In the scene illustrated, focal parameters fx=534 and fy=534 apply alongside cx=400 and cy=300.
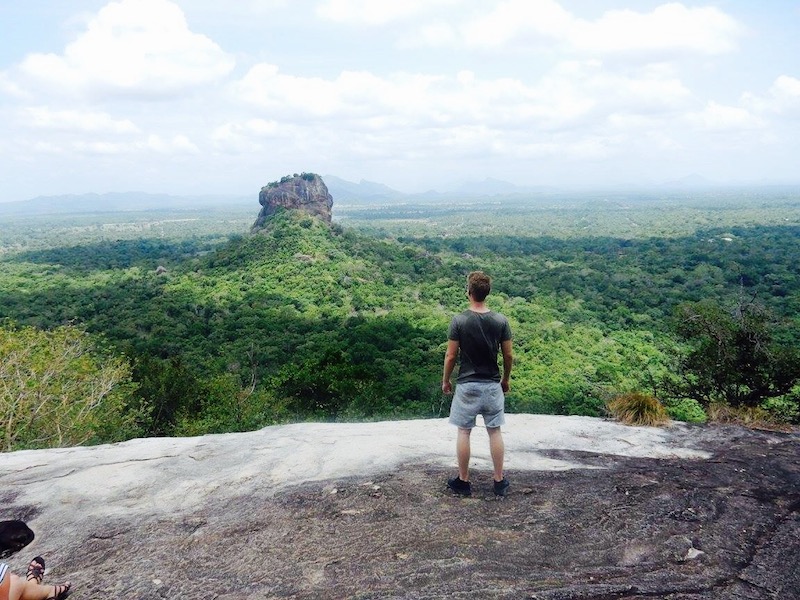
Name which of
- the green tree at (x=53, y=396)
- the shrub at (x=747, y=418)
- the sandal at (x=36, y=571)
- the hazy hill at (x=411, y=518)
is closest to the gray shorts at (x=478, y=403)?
the hazy hill at (x=411, y=518)

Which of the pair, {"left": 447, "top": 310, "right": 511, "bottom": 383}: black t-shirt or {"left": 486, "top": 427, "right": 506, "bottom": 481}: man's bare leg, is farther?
{"left": 486, "top": 427, "right": 506, "bottom": 481}: man's bare leg

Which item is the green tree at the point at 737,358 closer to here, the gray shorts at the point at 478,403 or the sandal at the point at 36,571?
the gray shorts at the point at 478,403

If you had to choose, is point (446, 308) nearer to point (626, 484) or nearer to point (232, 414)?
point (232, 414)

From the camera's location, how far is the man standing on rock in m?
4.70

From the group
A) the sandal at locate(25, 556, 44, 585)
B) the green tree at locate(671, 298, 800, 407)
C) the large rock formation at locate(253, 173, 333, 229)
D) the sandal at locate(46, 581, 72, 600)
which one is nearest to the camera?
the sandal at locate(46, 581, 72, 600)

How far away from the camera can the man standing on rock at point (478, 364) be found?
4695 mm

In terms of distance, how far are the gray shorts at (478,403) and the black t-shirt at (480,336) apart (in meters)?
0.12

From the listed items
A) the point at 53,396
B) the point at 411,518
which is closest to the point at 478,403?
the point at 411,518

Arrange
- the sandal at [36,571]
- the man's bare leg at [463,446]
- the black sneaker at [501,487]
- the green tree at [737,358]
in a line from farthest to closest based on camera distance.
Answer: the green tree at [737,358], the black sneaker at [501,487], the man's bare leg at [463,446], the sandal at [36,571]

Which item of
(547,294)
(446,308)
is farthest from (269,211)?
(547,294)

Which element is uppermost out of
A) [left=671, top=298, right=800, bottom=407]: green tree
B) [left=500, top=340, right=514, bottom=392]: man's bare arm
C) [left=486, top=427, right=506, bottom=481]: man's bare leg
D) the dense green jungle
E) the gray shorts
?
[left=500, top=340, right=514, bottom=392]: man's bare arm

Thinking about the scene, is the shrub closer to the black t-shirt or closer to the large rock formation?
the black t-shirt

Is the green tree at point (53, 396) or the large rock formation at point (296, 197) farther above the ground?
the large rock formation at point (296, 197)

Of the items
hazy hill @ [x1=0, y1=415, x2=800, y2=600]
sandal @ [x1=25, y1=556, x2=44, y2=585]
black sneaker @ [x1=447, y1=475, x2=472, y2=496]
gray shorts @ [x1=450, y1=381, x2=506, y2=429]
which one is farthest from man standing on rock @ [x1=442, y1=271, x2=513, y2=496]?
sandal @ [x1=25, y1=556, x2=44, y2=585]
